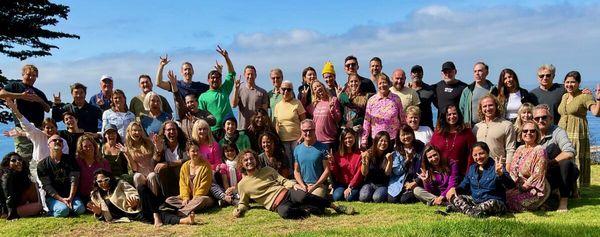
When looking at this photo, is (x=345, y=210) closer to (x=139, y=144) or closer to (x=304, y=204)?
(x=304, y=204)

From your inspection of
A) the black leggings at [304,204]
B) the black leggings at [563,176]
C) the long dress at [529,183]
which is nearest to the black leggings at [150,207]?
the black leggings at [304,204]

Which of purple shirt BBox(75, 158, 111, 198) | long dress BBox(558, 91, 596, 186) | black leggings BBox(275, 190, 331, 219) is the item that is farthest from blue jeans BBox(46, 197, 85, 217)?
long dress BBox(558, 91, 596, 186)

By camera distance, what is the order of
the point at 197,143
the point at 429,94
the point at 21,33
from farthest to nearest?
the point at 21,33
the point at 429,94
the point at 197,143

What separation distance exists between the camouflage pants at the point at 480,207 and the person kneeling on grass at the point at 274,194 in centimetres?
143

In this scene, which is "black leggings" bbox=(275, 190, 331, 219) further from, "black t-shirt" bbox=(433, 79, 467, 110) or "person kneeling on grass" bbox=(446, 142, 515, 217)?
"black t-shirt" bbox=(433, 79, 467, 110)

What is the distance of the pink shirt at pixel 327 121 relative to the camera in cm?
892

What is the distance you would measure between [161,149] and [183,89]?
5.84ft

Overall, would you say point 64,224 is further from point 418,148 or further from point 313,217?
point 418,148

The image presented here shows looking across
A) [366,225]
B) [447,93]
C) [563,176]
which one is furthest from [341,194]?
[563,176]

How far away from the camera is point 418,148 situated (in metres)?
8.35

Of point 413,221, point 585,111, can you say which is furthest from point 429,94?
point 413,221

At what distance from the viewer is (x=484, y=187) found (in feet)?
23.8

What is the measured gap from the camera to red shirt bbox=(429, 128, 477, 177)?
8.04 metres

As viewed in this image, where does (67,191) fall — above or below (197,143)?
below
